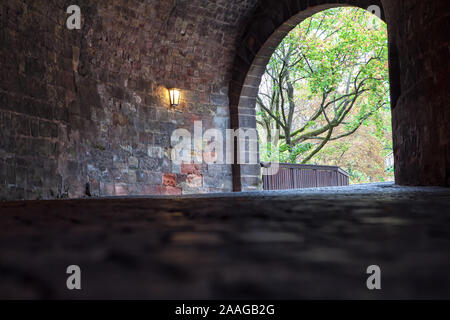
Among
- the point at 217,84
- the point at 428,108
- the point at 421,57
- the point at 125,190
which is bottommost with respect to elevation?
the point at 125,190

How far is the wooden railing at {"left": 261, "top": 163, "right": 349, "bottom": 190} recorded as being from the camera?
11.1 metres

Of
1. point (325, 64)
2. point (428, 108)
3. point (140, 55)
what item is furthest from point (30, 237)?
point (325, 64)

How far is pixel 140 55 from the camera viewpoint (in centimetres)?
812

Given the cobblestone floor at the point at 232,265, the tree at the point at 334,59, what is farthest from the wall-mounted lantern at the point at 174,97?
the cobblestone floor at the point at 232,265

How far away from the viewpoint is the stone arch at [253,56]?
352 inches

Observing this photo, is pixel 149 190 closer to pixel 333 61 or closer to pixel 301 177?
pixel 301 177

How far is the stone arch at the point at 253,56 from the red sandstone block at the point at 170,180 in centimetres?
146

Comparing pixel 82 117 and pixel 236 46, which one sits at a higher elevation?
pixel 236 46

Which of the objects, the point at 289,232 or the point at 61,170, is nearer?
the point at 289,232

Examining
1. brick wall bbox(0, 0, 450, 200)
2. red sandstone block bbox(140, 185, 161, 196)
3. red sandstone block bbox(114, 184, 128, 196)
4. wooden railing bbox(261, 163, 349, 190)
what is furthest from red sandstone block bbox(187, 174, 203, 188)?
wooden railing bbox(261, 163, 349, 190)

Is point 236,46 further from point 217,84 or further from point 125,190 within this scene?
point 125,190

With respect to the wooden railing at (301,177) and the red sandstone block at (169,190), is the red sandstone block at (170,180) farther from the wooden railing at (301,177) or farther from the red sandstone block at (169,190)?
the wooden railing at (301,177)

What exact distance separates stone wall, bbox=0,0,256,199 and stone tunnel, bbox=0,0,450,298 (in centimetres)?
2
